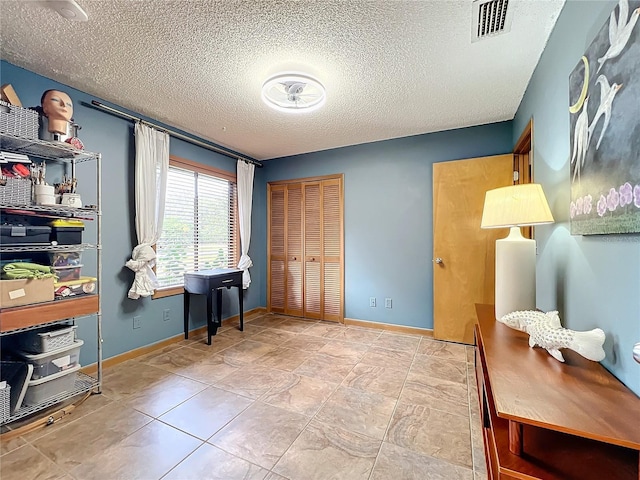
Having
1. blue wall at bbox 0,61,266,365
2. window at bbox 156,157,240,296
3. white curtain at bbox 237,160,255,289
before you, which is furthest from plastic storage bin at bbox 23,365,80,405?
white curtain at bbox 237,160,255,289

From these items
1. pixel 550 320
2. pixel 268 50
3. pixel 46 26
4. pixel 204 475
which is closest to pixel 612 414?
pixel 550 320

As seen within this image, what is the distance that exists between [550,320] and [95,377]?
325 centimetres

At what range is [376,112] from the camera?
109 inches

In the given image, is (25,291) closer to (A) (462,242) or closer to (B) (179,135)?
(B) (179,135)

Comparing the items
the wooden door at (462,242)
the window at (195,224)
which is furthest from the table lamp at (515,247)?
the window at (195,224)

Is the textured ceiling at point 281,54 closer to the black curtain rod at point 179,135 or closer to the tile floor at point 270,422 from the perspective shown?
the black curtain rod at point 179,135

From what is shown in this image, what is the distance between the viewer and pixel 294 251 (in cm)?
423

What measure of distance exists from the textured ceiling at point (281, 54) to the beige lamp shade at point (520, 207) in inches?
39.2

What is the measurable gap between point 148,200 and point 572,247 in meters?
3.33

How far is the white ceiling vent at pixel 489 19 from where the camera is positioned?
1.48m

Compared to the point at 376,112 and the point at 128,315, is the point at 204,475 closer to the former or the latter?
the point at 128,315

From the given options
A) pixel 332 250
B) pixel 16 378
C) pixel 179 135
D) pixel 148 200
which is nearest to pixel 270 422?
pixel 16 378

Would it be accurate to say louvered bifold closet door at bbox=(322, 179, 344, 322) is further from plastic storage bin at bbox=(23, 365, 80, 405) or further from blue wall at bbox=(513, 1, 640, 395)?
plastic storage bin at bbox=(23, 365, 80, 405)

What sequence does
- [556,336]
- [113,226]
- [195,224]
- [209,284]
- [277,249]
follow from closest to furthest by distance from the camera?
1. [556,336]
2. [113,226]
3. [209,284]
4. [195,224]
5. [277,249]
